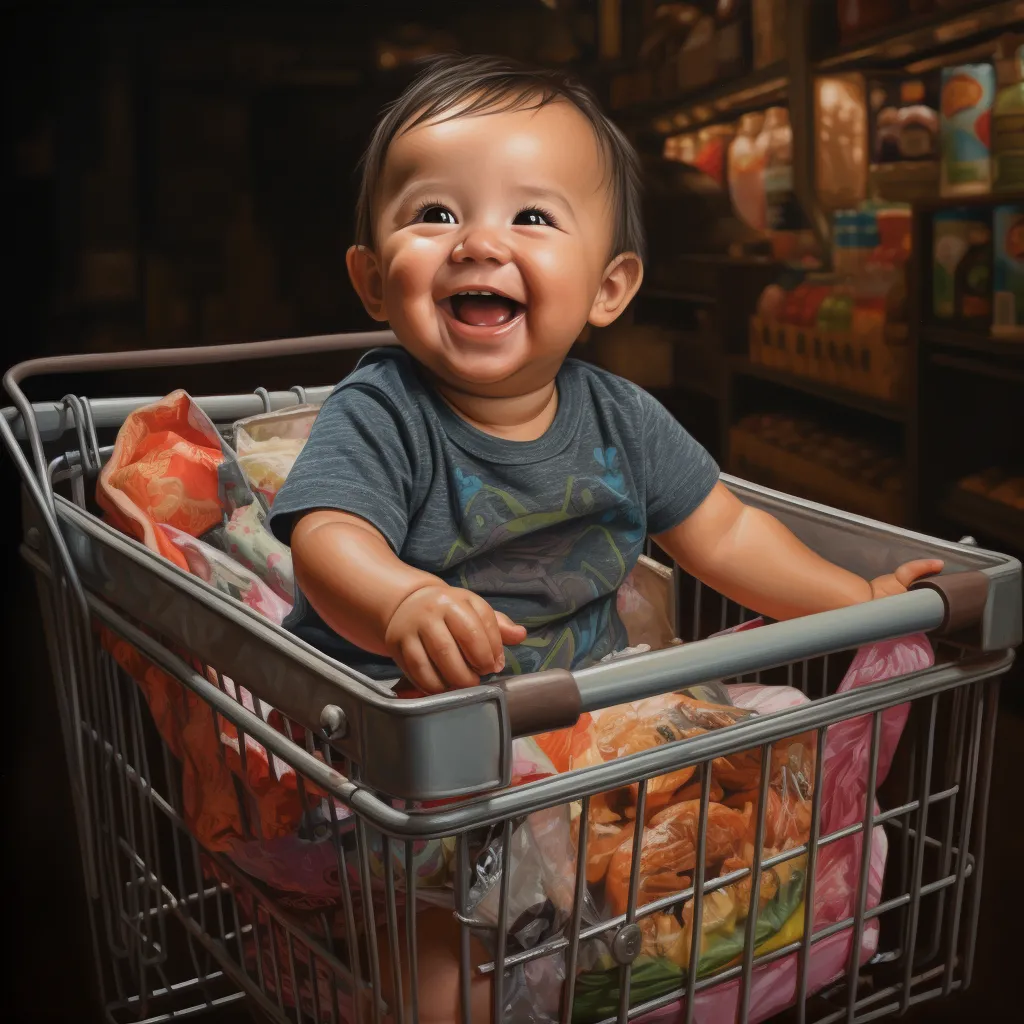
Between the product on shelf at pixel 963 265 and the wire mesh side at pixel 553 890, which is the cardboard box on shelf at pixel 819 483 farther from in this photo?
the wire mesh side at pixel 553 890

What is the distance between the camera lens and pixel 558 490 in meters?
0.97

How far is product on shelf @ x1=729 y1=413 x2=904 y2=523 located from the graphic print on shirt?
0.86m

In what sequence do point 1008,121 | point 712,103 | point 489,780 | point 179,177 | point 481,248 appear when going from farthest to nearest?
point 712,103, point 1008,121, point 179,177, point 481,248, point 489,780

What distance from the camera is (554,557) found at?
0.99 m

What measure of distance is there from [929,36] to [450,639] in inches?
51.7

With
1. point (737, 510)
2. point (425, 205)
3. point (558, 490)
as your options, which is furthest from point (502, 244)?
point (737, 510)

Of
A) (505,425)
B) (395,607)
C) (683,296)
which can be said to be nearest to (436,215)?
(505,425)

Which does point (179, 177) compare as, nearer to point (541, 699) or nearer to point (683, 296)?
point (683, 296)

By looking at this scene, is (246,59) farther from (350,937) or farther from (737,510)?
(350,937)

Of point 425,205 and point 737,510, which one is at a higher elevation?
point 425,205

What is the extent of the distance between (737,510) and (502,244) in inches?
12.8

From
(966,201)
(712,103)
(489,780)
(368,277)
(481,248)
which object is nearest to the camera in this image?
(489,780)

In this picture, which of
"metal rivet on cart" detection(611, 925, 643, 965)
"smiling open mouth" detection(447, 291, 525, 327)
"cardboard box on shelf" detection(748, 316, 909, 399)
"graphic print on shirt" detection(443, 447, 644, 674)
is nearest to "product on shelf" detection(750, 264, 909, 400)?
"cardboard box on shelf" detection(748, 316, 909, 399)

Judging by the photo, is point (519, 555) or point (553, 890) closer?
point (553, 890)
